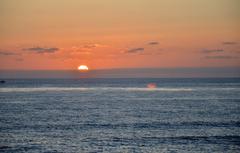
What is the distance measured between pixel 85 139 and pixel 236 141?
58.1ft

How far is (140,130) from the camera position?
62.5 m

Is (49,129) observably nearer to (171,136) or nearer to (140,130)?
(140,130)

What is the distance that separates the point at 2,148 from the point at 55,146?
562 cm

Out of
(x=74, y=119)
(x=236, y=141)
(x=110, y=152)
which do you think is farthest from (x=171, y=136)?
(x=74, y=119)

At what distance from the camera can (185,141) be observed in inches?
2114

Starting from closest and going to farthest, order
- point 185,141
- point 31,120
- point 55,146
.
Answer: point 55,146
point 185,141
point 31,120

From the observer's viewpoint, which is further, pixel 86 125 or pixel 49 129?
pixel 86 125

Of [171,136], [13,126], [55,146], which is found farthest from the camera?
[13,126]

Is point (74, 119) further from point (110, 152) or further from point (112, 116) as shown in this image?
point (110, 152)

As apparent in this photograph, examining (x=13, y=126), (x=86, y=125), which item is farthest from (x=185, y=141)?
(x=13, y=126)

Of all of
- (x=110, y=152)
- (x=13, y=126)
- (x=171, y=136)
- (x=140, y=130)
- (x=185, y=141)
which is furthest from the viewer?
(x=13, y=126)

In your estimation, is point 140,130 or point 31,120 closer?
point 140,130

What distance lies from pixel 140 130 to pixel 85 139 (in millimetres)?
10152

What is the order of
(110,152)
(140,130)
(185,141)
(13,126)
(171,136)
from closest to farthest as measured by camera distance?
1. (110,152)
2. (185,141)
3. (171,136)
4. (140,130)
5. (13,126)
